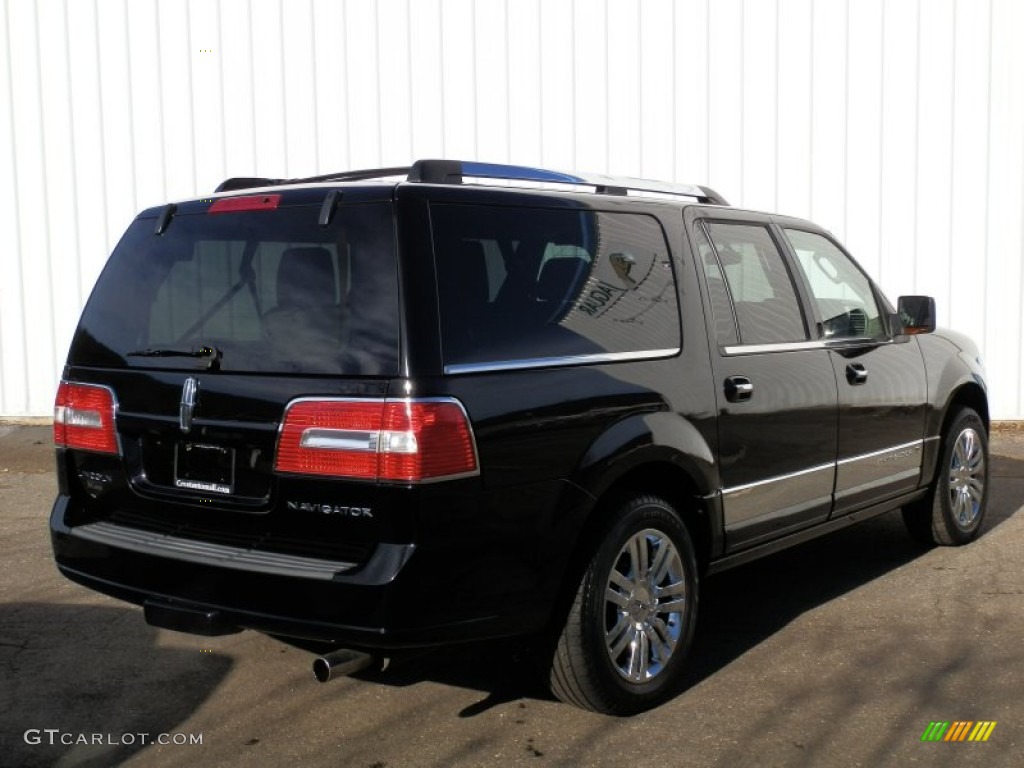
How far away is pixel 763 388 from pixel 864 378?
0.89 metres

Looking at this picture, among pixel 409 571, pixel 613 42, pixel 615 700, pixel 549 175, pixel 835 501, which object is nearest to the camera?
pixel 409 571

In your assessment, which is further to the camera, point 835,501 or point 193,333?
point 835,501

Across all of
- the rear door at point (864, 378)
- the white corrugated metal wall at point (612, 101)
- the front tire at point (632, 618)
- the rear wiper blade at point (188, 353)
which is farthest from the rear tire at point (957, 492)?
the white corrugated metal wall at point (612, 101)

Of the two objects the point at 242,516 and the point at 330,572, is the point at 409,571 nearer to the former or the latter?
the point at 330,572

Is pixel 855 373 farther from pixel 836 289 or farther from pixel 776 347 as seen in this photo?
pixel 776 347

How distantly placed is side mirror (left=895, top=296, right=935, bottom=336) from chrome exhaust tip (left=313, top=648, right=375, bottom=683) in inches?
137

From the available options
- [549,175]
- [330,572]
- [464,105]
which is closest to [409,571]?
[330,572]

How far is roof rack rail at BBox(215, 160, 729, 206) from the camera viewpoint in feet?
13.2

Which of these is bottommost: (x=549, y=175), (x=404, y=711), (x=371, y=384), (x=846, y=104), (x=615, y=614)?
(x=404, y=711)

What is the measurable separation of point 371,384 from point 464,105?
7.85 metres

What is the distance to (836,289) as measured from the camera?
5805 millimetres

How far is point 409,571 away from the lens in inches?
137

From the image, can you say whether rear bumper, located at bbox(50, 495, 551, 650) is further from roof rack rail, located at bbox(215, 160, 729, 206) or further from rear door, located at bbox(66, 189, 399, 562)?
roof rack rail, located at bbox(215, 160, 729, 206)

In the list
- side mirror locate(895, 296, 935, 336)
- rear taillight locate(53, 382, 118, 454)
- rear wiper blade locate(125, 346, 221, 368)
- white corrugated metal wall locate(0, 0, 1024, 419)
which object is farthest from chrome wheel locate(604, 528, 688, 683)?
white corrugated metal wall locate(0, 0, 1024, 419)
